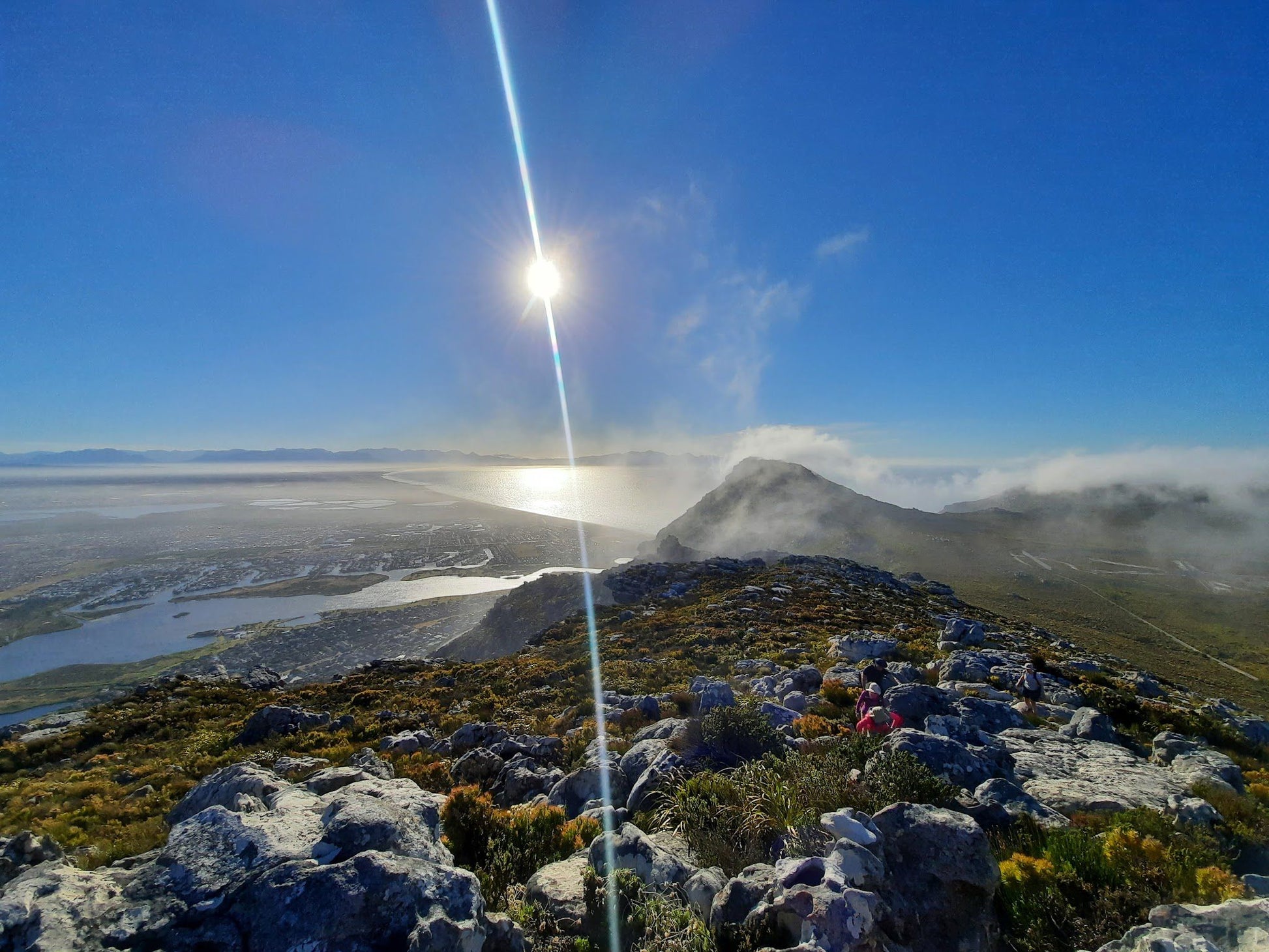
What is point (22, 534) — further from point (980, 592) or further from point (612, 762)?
point (980, 592)

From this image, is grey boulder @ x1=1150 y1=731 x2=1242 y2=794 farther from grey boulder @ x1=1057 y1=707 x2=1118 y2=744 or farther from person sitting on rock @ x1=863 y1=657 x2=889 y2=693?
person sitting on rock @ x1=863 y1=657 x2=889 y2=693

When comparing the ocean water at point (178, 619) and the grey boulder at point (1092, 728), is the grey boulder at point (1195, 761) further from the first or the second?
the ocean water at point (178, 619)

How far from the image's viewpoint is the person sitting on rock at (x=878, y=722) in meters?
10.5

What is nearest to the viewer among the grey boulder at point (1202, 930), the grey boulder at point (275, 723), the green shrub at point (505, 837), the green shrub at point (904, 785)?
the grey boulder at point (1202, 930)

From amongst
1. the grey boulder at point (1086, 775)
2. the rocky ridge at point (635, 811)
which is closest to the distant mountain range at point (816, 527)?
the rocky ridge at point (635, 811)

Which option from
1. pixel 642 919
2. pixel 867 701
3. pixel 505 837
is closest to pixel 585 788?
pixel 505 837

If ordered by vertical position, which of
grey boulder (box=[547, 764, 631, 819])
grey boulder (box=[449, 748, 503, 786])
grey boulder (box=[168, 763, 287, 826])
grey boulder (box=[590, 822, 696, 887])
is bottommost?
grey boulder (box=[449, 748, 503, 786])

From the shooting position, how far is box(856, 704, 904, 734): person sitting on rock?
10500 mm

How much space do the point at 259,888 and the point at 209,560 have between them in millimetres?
146513

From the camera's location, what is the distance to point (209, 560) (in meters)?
114

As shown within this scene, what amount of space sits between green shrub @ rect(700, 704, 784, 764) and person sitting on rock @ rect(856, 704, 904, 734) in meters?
1.79

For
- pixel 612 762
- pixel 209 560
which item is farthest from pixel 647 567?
pixel 209 560

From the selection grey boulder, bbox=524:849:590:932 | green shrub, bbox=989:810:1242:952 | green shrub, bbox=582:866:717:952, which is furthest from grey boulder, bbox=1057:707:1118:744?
grey boulder, bbox=524:849:590:932

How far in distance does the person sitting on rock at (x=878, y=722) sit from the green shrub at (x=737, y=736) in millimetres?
1793
